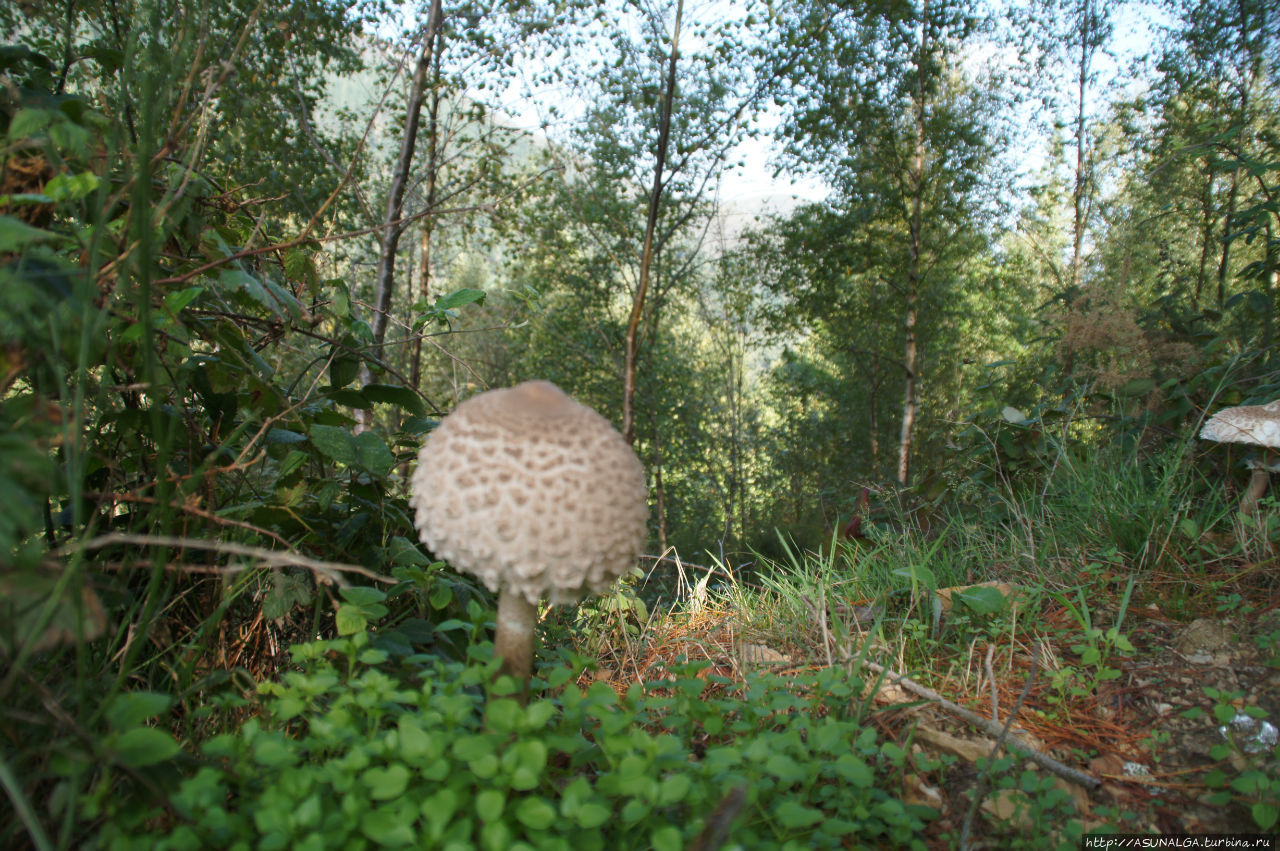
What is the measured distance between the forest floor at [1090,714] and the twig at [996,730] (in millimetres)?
18

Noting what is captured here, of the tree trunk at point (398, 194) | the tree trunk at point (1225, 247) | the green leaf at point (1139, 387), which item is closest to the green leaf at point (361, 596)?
the green leaf at point (1139, 387)

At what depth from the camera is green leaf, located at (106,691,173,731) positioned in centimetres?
94

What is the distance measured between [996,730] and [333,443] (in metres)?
1.90

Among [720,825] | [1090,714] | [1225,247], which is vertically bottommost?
[1090,714]

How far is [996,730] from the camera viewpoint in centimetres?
169

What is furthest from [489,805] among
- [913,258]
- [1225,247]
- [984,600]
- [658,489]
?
[658,489]

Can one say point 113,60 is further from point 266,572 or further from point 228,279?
point 266,572

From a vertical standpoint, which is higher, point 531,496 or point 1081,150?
point 1081,150

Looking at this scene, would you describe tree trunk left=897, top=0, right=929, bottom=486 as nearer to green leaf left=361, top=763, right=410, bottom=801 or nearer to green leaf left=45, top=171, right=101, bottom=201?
green leaf left=361, top=763, right=410, bottom=801

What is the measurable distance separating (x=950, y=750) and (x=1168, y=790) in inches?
18.8

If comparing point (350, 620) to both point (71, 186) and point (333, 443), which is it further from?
point (71, 186)

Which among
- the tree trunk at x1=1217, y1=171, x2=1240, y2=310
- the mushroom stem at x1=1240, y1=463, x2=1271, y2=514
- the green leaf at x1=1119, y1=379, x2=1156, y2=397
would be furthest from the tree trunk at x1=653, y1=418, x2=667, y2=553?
the mushroom stem at x1=1240, y1=463, x2=1271, y2=514

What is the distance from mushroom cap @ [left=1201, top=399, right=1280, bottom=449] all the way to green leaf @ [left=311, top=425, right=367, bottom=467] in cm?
311

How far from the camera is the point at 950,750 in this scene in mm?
1686
